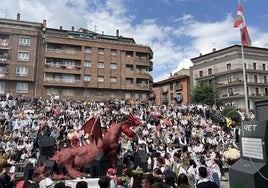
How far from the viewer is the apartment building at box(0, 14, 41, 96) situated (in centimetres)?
4341

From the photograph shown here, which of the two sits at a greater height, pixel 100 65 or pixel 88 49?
pixel 88 49

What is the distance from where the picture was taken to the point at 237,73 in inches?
2090

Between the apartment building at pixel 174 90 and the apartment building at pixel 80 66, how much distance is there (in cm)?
1290

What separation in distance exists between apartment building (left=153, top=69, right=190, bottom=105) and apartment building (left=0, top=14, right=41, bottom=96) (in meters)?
33.7

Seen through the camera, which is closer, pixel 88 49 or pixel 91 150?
pixel 91 150

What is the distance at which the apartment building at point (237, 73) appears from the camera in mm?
52875

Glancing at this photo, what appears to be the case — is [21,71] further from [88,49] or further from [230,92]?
[230,92]

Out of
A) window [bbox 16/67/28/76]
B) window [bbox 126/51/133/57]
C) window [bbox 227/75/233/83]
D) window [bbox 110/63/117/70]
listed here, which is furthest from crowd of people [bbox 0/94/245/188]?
window [bbox 227/75/233/83]

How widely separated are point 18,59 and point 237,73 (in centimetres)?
4223

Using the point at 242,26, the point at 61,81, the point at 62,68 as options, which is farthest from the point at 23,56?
the point at 242,26

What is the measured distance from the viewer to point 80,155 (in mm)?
11719

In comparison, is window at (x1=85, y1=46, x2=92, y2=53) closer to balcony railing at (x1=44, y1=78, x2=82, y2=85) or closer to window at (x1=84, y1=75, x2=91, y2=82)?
window at (x1=84, y1=75, x2=91, y2=82)

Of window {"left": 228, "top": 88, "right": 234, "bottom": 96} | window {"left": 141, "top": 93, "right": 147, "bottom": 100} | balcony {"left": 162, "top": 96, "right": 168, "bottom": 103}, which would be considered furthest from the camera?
balcony {"left": 162, "top": 96, "right": 168, "bottom": 103}

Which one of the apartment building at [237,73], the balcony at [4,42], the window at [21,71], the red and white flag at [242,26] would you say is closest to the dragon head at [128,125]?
the red and white flag at [242,26]
